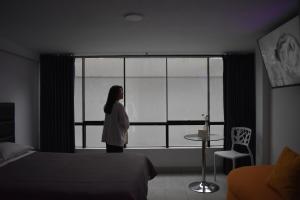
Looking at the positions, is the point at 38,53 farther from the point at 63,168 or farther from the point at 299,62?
the point at 299,62

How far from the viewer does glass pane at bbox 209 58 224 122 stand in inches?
185

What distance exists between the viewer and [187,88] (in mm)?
4930

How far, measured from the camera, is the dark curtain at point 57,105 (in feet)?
14.7

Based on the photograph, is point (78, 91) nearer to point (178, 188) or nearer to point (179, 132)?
point (179, 132)

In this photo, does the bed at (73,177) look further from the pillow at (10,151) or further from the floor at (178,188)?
the floor at (178,188)

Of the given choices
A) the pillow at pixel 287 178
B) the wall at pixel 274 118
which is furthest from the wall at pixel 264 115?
the pillow at pixel 287 178

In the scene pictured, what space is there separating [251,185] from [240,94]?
2.40m

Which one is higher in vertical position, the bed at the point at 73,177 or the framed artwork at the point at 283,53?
the framed artwork at the point at 283,53

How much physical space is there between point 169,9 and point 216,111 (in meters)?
2.91

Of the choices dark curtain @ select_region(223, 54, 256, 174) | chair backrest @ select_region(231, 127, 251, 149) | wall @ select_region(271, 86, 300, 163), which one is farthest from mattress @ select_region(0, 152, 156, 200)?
dark curtain @ select_region(223, 54, 256, 174)

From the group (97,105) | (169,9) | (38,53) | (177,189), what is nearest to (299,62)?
(169,9)

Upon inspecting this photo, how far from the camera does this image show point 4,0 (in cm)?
211

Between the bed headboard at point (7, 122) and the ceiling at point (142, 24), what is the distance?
990 millimetres

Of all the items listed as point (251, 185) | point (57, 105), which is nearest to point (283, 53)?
point (251, 185)
